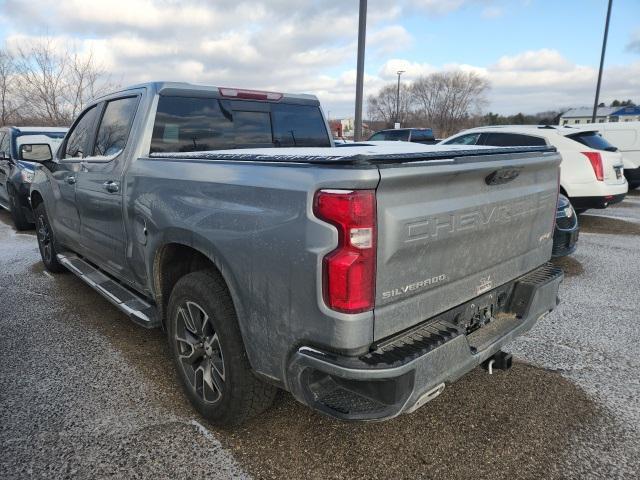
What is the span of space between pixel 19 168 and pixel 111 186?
19.6 feet

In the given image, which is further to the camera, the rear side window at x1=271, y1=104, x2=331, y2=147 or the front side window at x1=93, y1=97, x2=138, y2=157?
the rear side window at x1=271, y1=104, x2=331, y2=147

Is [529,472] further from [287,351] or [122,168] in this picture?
[122,168]

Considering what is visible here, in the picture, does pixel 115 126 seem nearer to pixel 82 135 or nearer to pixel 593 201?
pixel 82 135

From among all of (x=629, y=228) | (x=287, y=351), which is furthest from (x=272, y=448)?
(x=629, y=228)

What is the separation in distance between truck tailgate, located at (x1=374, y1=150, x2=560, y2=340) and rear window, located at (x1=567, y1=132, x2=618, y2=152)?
660cm

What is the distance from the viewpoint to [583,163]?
27.1ft

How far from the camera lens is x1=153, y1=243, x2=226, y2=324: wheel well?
112 inches

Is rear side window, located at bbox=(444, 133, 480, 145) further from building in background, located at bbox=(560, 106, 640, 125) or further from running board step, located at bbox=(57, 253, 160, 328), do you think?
building in background, located at bbox=(560, 106, 640, 125)

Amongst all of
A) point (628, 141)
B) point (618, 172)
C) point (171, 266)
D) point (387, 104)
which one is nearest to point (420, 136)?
point (628, 141)

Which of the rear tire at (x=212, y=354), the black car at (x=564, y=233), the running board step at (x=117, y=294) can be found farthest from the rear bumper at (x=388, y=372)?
the black car at (x=564, y=233)

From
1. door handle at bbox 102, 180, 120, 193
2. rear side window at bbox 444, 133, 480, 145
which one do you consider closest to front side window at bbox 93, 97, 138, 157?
door handle at bbox 102, 180, 120, 193

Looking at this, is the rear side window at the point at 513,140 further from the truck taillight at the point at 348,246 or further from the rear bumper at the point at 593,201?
the truck taillight at the point at 348,246

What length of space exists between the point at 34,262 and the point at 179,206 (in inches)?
190

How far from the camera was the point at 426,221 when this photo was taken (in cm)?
204
